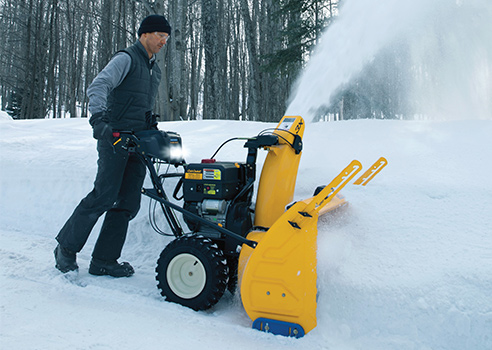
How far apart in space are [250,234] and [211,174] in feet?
1.62

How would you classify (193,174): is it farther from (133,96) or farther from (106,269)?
(106,269)

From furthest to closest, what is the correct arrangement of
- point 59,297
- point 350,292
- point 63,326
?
point 59,297, point 350,292, point 63,326

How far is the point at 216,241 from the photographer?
2.79 metres

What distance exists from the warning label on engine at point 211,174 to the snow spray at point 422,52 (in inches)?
42.5

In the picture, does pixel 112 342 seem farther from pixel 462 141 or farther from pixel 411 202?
pixel 462 141

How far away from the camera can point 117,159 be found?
2.93 metres

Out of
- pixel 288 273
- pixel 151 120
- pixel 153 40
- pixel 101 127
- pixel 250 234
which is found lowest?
pixel 288 273

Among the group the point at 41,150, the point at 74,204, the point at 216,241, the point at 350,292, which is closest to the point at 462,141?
the point at 350,292

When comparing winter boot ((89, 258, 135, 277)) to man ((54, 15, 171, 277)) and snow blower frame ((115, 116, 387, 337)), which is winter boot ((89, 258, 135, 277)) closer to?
man ((54, 15, 171, 277))

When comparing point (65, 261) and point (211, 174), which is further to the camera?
point (65, 261)

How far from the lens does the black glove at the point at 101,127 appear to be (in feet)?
8.64

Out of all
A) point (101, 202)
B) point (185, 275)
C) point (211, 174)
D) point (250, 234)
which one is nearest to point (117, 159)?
point (101, 202)

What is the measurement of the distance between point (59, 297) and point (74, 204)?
8.00 ft

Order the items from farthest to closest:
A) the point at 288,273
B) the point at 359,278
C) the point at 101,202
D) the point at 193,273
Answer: the point at 101,202 < the point at 193,273 < the point at 359,278 < the point at 288,273
